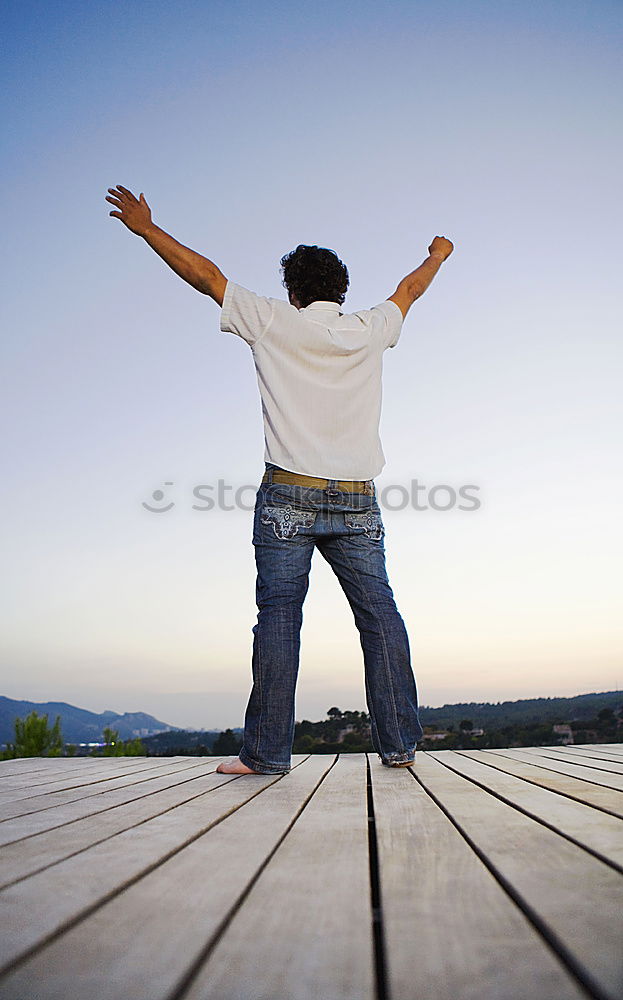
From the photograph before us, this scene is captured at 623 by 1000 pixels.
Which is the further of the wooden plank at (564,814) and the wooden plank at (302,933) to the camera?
the wooden plank at (564,814)

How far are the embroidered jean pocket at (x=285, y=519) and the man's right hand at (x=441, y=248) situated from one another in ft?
3.96

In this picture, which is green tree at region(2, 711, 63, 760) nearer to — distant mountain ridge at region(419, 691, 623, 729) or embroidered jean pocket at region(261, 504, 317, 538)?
distant mountain ridge at region(419, 691, 623, 729)

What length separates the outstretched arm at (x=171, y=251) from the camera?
2018mm

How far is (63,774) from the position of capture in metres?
2.25

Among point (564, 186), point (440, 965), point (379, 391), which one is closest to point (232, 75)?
point (564, 186)

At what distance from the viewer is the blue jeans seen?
1.99m

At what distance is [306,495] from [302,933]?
4.85 feet

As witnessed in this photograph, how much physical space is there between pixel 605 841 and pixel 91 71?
7.42 metres

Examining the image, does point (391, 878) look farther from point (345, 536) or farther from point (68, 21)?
point (68, 21)

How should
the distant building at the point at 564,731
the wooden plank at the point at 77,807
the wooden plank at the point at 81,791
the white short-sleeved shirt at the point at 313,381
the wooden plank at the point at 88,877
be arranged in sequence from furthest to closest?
the distant building at the point at 564,731
the white short-sleeved shirt at the point at 313,381
the wooden plank at the point at 81,791
the wooden plank at the point at 77,807
the wooden plank at the point at 88,877

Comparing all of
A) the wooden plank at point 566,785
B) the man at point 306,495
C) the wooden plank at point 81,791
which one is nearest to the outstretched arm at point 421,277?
the man at point 306,495

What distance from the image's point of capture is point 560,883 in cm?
78

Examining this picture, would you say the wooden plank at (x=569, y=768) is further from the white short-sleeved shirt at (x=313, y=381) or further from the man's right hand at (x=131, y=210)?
the man's right hand at (x=131, y=210)

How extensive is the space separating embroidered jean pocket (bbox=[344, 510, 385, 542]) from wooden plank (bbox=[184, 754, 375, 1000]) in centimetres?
114
